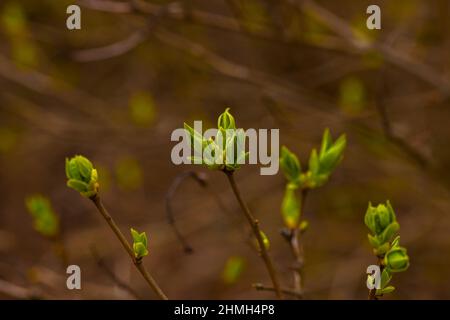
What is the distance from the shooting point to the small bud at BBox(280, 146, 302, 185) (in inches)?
48.3

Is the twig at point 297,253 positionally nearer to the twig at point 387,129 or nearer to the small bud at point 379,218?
the small bud at point 379,218

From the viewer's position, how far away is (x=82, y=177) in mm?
1069

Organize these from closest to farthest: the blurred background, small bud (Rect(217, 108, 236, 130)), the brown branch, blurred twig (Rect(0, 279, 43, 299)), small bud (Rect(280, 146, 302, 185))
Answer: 1. small bud (Rect(217, 108, 236, 130))
2. small bud (Rect(280, 146, 302, 185))
3. blurred twig (Rect(0, 279, 43, 299))
4. the brown branch
5. the blurred background

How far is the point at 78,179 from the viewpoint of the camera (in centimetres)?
107

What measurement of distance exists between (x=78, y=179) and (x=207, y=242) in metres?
2.36

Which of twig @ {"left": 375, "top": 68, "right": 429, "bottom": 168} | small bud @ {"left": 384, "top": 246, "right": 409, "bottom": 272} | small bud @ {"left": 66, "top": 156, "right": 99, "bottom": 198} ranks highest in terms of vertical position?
twig @ {"left": 375, "top": 68, "right": 429, "bottom": 168}

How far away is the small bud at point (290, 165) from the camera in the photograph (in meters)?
1.23

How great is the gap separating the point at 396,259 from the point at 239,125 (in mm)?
2196

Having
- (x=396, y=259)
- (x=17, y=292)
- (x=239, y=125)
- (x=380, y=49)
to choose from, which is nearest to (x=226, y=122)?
(x=396, y=259)

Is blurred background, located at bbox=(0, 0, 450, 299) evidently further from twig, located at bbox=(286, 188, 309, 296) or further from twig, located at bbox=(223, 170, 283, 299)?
twig, located at bbox=(223, 170, 283, 299)

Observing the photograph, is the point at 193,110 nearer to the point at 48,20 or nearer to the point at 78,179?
the point at 48,20

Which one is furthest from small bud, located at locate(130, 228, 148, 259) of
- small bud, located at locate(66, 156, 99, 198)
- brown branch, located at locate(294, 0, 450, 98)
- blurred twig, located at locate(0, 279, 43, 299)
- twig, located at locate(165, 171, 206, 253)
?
brown branch, located at locate(294, 0, 450, 98)

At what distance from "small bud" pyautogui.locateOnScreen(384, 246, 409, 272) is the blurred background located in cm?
106

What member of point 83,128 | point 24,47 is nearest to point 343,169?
point 83,128
